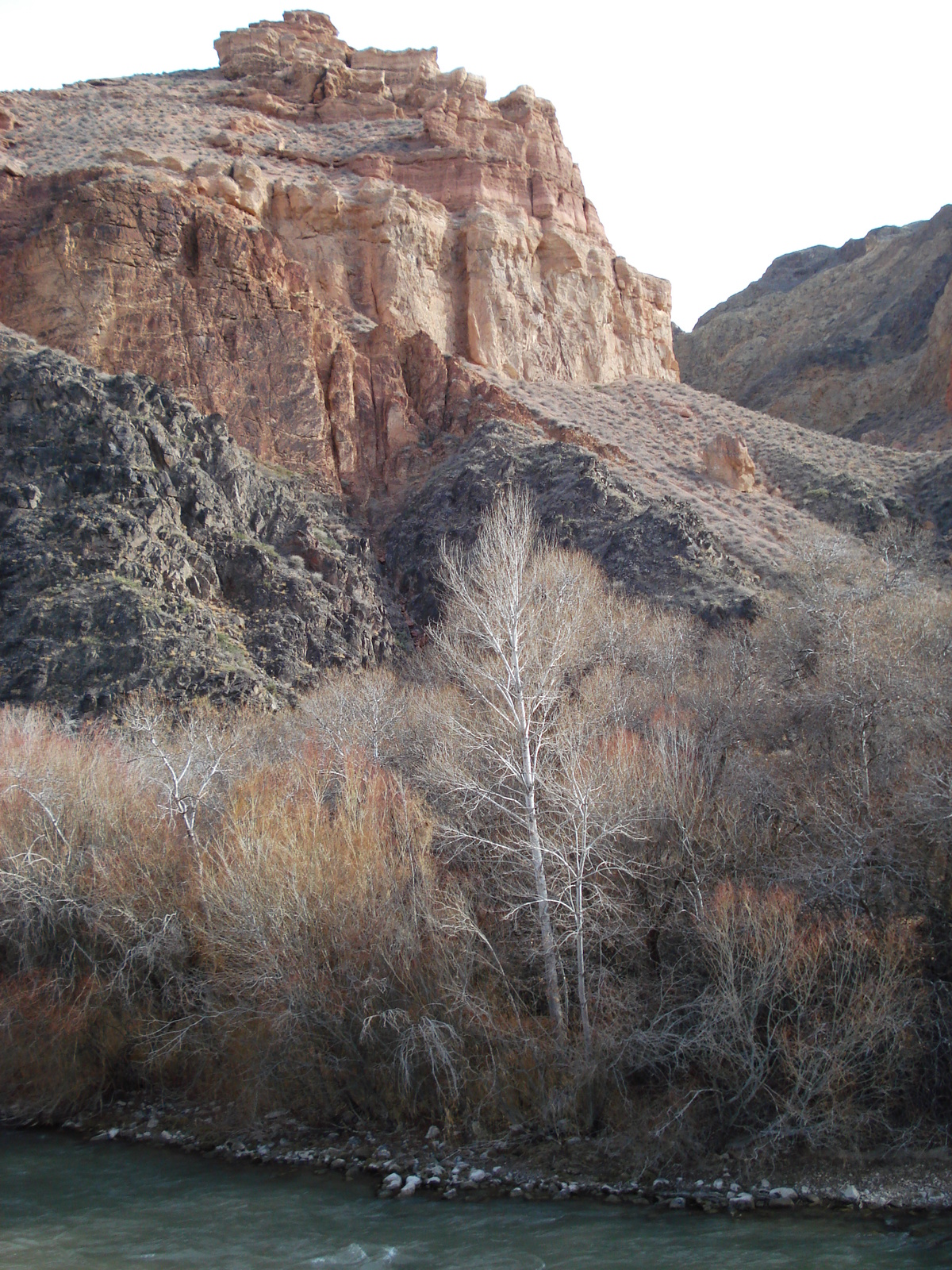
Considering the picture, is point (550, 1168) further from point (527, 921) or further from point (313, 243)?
point (313, 243)

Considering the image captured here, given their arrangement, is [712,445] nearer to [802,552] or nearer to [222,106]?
[802,552]

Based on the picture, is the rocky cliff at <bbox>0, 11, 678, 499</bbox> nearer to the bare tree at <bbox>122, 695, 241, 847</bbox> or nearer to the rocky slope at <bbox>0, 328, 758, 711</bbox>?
the rocky slope at <bbox>0, 328, 758, 711</bbox>

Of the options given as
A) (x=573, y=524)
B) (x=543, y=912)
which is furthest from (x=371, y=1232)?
(x=573, y=524)

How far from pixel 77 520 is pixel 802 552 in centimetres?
2536

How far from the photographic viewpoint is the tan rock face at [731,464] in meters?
47.9

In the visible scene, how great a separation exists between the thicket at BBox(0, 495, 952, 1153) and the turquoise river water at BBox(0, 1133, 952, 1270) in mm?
1522

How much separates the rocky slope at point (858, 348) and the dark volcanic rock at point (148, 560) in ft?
125

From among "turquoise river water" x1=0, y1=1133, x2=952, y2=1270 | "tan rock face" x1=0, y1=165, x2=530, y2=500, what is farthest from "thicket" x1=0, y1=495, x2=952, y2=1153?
"tan rock face" x1=0, y1=165, x2=530, y2=500

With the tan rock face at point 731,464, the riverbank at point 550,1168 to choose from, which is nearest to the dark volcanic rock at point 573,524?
the tan rock face at point 731,464

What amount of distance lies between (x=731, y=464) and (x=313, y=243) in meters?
24.1

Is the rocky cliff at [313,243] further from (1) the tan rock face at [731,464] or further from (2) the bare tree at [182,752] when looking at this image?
(2) the bare tree at [182,752]

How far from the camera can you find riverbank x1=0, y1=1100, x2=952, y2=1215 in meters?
13.5

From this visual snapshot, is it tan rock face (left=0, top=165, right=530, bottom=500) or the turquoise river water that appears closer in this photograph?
the turquoise river water

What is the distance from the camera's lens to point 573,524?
4016 cm
